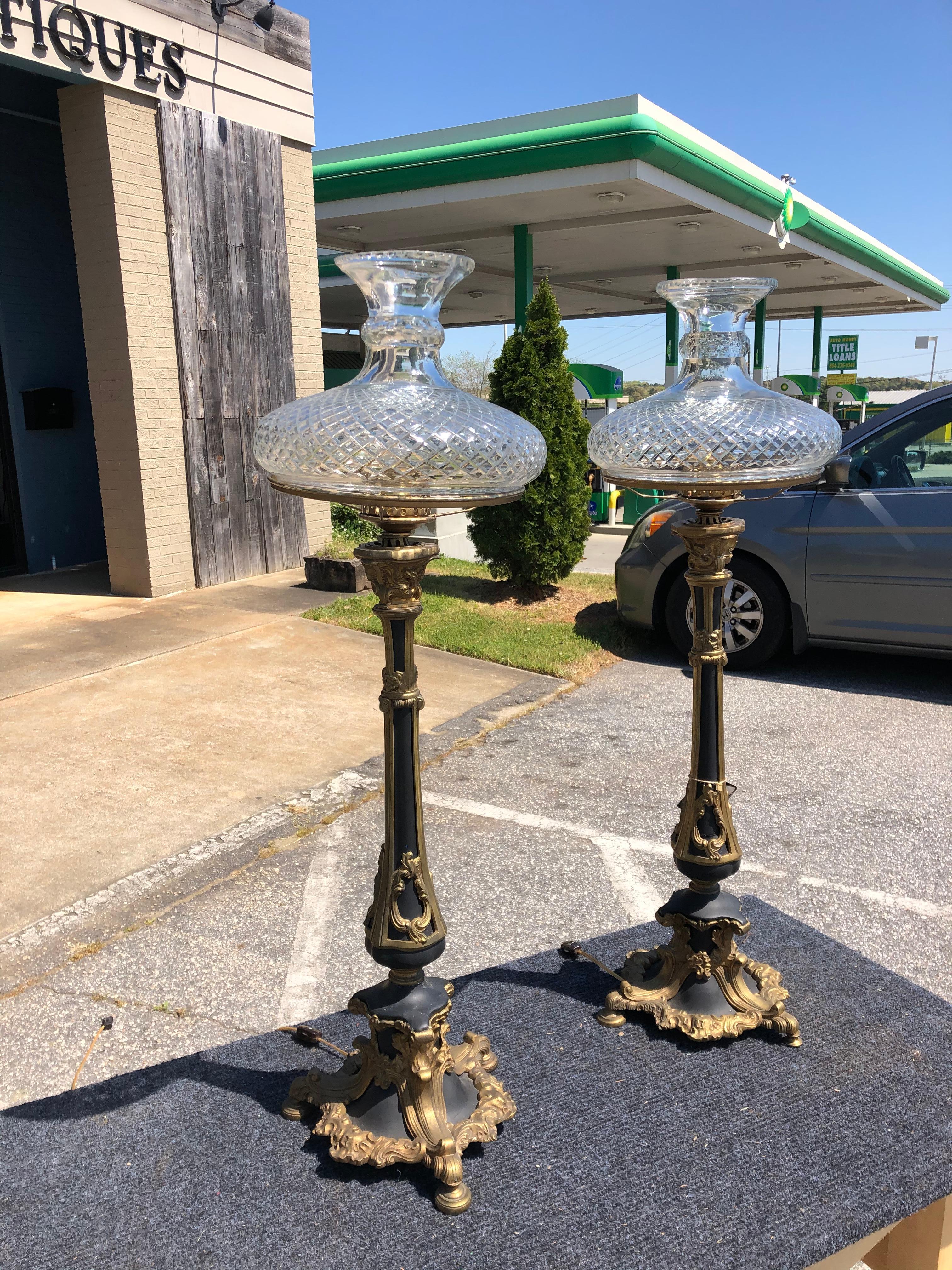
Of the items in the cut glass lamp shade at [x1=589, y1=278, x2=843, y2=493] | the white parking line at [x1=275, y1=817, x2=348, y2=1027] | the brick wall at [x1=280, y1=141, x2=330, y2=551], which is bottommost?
the white parking line at [x1=275, y1=817, x2=348, y2=1027]

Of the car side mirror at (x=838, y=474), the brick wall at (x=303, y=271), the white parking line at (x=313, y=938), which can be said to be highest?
the brick wall at (x=303, y=271)

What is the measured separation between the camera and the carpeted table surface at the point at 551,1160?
5.82 feet

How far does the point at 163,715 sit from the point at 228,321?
3.99 meters

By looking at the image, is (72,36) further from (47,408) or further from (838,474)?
(838,474)

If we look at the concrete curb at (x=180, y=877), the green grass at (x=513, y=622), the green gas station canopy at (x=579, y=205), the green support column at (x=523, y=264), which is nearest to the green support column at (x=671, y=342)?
the green gas station canopy at (x=579, y=205)

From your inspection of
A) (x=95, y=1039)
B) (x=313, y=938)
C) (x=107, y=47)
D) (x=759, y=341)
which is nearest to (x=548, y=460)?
(x=107, y=47)

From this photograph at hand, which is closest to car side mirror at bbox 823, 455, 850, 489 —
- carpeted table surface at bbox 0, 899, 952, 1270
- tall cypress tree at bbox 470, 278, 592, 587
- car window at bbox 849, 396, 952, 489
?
car window at bbox 849, 396, 952, 489

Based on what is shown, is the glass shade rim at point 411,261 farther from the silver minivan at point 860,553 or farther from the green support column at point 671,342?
the green support column at point 671,342

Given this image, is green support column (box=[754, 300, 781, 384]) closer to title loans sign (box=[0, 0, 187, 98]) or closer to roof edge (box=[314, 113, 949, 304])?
roof edge (box=[314, 113, 949, 304])

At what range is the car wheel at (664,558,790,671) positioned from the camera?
6.06m

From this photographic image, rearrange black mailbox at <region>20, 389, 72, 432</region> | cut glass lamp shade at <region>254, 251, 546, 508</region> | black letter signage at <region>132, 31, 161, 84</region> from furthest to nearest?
black mailbox at <region>20, 389, 72, 432</region>
black letter signage at <region>132, 31, 161, 84</region>
cut glass lamp shade at <region>254, 251, 546, 508</region>

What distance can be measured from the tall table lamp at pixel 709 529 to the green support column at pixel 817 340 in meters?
24.9

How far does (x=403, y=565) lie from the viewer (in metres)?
1.73

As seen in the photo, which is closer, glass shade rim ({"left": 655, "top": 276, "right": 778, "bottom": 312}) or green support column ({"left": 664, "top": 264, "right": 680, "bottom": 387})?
glass shade rim ({"left": 655, "top": 276, "right": 778, "bottom": 312})
